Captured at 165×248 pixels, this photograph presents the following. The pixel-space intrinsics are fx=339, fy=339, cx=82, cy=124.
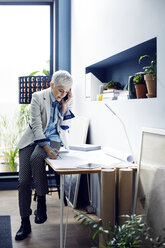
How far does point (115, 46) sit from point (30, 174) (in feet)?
4.34

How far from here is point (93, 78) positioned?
12.0 feet

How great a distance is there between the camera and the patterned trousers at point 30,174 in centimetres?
271

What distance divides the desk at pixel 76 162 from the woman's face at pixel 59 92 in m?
0.50

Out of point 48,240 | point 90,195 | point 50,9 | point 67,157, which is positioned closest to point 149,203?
point 67,157

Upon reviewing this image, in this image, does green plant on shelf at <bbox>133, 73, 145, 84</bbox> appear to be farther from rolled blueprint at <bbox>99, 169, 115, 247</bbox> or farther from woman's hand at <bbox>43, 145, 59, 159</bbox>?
woman's hand at <bbox>43, 145, 59, 159</bbox>

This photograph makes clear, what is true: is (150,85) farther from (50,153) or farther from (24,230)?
(24,230)

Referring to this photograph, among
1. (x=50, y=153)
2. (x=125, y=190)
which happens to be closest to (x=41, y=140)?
(x=50, y=153)

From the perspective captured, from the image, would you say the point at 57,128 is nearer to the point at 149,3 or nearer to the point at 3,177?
the point at 149,3

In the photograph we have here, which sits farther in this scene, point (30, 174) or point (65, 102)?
point (65, 102)

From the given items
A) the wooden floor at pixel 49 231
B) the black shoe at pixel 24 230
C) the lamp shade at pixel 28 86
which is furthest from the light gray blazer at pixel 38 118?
the lamp shade at pixel 28 86

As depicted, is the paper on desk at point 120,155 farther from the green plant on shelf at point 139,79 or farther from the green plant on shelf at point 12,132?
the green plant on shelf at point 12,132

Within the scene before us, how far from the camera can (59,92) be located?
9.55 ft

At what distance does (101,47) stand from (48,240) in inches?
72.7

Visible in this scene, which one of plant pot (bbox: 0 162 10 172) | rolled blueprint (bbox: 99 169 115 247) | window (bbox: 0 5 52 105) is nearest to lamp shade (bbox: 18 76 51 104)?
window (bbox: 0 5 52 105)
